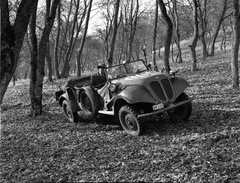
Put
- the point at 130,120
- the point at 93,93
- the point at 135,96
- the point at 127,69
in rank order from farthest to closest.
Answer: the point at 127,69
the point at 93,93
the point at 130,120
the point at 135,96

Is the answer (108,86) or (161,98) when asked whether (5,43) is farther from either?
(161,98)

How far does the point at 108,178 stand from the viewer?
4520mm

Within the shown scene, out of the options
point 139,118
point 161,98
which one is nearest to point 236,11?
point 161,98

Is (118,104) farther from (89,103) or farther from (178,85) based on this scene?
(178,85)

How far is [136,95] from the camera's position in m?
6.20

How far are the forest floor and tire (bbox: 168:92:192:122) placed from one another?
222 mm

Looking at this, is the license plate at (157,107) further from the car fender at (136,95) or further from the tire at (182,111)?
the tire at (182,111)

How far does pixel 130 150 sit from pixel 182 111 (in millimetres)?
2350

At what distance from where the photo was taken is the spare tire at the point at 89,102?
24.9 ft

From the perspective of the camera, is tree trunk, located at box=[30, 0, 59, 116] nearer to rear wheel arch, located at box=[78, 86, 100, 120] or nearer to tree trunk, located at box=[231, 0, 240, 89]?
rear wheel arch, located at box=[78, 86, 100, 120]

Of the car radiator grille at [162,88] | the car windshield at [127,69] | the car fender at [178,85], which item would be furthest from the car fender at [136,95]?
the car windshield at [127,69]

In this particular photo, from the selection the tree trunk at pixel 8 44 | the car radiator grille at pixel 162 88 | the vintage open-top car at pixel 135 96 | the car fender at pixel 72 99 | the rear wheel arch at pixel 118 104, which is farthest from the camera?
the car fender at pixel 72 99

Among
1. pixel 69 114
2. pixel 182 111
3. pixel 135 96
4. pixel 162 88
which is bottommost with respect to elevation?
pixel 69 114

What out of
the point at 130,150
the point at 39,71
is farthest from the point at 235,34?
the point at 39,71
